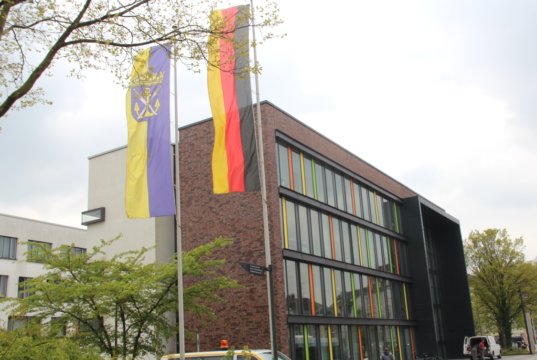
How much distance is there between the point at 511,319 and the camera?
59.9 metres

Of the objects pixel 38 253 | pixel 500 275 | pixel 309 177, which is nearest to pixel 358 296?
pixel 309 177

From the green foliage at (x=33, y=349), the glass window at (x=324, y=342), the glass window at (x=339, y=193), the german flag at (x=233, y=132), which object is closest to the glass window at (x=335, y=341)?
the glass window at (x=324, y=342)

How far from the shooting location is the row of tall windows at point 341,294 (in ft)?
83.3

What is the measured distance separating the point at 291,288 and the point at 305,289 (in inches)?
48.8

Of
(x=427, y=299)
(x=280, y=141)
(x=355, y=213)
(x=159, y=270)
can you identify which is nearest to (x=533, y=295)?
(x=427, y=299)

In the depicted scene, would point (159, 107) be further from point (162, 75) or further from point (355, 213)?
point (355, 213)

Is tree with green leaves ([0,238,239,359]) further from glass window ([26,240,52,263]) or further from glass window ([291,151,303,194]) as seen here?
glass window ([291,151,303,194])

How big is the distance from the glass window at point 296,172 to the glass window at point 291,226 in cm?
95

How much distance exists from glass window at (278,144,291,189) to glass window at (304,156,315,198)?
5.72 feet

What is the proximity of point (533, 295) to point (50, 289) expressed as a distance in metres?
49.9

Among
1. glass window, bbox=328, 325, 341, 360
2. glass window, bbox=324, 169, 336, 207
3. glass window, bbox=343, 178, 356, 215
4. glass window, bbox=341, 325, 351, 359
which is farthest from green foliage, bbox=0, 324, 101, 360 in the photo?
glass window, bbox=343, 178, 356, 215

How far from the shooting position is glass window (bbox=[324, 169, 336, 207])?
30.2 meters

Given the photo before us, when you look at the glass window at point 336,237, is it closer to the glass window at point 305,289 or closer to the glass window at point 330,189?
the glass window at point 330,189

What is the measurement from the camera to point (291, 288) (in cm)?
2494
